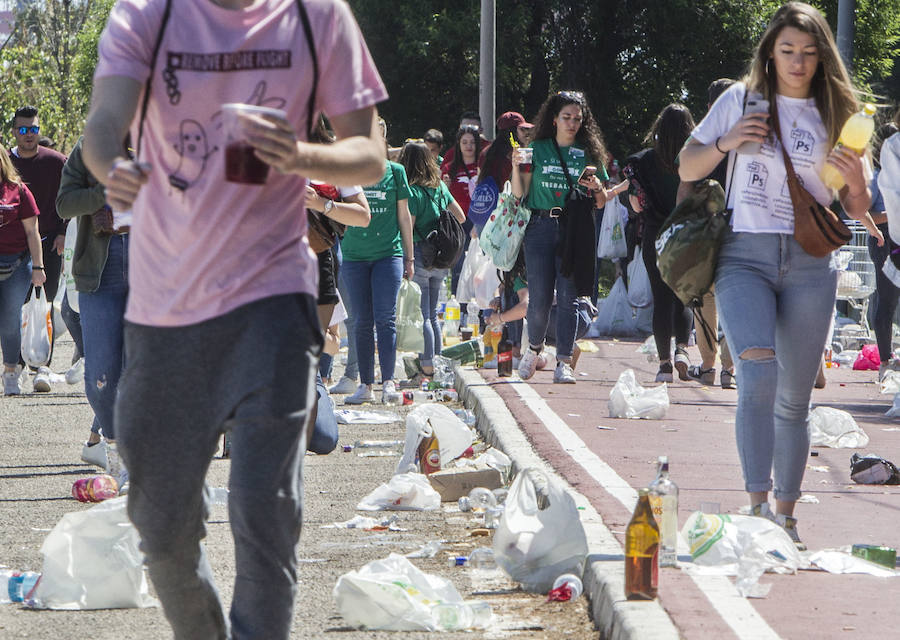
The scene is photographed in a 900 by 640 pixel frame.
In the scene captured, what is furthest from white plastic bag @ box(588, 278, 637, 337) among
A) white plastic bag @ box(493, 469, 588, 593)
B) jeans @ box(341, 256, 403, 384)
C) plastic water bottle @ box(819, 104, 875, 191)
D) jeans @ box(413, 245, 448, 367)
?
white plastic bag @ box(493, 469, 588, 593)

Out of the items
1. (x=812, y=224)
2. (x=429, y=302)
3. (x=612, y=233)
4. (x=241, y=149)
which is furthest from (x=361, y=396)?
(x=241, y=149)

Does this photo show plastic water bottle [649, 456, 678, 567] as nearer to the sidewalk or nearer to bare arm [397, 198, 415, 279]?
the sidewalk

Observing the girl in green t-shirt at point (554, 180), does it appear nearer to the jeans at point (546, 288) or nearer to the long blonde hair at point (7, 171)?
the jeans at point (546, 288)

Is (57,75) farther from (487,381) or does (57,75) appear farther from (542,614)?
(542,614)

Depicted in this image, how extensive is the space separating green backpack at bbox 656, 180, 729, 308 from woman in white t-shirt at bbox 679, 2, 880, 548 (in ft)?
0.19

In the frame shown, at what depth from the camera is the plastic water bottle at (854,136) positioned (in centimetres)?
549

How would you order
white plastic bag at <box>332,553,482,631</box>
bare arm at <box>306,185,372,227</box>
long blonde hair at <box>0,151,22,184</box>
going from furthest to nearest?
long blonde hair at <box>0,151,22,184</box> → bare arm at <box>306,185,372,227</box> → white plastic bag at <box>332,553,482,631</box>

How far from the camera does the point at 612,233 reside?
16.3 m

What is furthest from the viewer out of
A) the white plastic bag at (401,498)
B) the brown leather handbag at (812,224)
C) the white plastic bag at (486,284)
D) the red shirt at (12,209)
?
the white plastic bag at (486,284)

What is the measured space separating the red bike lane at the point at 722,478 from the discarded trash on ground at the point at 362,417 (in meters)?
0.77

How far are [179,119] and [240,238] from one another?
0.91ft

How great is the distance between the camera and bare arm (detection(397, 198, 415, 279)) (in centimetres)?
1137

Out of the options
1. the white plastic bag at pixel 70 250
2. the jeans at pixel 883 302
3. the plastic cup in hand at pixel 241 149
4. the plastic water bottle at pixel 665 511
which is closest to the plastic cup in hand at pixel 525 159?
the jeans at pixel 883 302

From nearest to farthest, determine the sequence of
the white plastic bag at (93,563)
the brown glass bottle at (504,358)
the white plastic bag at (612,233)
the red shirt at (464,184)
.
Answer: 1. the white plastic bag at (93,563)
2. the brown glass bottle at (504,358)
3. the red shirt at (464,184)
4. the white plastic bag at (612,233)
